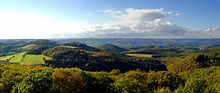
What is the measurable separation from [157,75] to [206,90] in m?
52.0

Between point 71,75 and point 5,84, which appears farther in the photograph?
point 71,75

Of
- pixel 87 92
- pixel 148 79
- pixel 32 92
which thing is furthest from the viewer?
pixel 148 79

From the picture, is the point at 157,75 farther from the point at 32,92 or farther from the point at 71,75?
the point at 32,92

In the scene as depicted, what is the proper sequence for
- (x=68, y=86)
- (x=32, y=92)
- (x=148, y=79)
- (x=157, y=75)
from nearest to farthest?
(x=32, y=92)
(x=68, y=86)
(x=148, y=79)
(x=157, y=75)

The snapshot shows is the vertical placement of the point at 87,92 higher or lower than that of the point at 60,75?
lower

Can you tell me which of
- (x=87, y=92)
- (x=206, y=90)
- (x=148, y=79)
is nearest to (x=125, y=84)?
(x=87, y=92)

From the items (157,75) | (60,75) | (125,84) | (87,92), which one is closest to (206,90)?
(125,84)

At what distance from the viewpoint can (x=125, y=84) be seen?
301 feet

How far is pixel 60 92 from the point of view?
84.8 m

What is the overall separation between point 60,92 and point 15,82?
13968 millimetres

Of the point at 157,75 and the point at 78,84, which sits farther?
Result: the point at 157,75

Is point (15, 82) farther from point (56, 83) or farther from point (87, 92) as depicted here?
point (87, 92)

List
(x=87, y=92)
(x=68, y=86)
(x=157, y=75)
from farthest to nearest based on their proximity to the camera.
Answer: (x=157, y=75)
(x=87, y=92)
(x=68, y=86)

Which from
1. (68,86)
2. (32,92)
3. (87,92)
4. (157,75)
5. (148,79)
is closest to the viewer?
(32,92)
